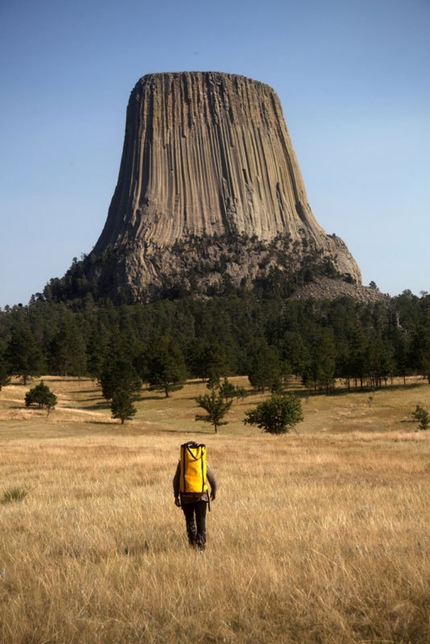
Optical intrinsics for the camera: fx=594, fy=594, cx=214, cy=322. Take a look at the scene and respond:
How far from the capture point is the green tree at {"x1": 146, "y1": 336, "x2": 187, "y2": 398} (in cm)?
9212

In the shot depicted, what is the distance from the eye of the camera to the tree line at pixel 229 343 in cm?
9038

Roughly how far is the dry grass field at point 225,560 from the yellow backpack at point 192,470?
0.84m

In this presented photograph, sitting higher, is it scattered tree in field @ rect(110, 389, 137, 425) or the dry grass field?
the dry grass field

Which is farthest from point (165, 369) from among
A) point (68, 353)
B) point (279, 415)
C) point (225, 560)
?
point (225, 560)

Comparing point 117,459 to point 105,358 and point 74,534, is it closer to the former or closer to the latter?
point 74,534

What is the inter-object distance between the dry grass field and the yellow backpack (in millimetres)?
838

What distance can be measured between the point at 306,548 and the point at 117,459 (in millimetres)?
15933

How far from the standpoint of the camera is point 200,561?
23.3 ft

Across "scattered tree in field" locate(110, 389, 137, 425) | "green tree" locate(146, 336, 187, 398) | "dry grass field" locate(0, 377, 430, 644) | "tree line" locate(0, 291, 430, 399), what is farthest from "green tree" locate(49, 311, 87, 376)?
"dry grass field" locate(0, 377, 430, 644)

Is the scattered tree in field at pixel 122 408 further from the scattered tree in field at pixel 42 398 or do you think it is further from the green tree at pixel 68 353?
the green tree at pixel 68 353

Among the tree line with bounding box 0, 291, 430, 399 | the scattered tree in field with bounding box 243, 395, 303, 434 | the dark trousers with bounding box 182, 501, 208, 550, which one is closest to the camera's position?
the dark trousers with bounding box 182, 501, 208, 550

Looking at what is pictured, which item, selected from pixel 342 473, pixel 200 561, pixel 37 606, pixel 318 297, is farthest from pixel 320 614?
pixel 318 297

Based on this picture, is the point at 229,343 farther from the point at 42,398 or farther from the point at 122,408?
the point at 122,408

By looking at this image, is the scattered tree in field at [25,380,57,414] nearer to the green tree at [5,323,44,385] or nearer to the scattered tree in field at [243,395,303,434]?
the scattered tree in field at [243,395,303,434]
